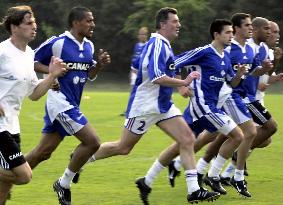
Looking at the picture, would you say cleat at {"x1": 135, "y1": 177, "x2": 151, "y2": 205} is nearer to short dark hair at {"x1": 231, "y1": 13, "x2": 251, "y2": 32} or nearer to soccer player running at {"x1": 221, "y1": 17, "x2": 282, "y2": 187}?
soccer player running at {"x1": 221, "y1": 17, "x2": 282, "y2": 187}

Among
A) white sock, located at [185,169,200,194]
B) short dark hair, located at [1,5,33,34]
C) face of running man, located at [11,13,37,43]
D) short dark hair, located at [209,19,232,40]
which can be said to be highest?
short dark hair, located at [1,5,33,34]

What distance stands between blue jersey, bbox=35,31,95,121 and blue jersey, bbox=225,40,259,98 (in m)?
2.11

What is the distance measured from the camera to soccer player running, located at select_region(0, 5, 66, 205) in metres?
7.09

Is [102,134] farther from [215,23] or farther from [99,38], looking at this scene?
[99,38]

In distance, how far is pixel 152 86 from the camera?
860cm

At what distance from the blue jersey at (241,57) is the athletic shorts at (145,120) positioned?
5.15ft

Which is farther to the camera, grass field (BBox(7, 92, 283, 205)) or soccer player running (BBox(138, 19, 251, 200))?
soccer player running (BBox(138, 19, 251, 200))

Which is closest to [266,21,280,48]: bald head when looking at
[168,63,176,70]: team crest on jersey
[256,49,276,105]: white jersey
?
[256,49,276,105]: white jersey

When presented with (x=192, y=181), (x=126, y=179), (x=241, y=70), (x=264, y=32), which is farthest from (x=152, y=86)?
(x=264, y=32)

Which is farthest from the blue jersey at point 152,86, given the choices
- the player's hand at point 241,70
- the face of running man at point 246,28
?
the face of running man at point 246,28

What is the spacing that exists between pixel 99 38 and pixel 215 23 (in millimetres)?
42704

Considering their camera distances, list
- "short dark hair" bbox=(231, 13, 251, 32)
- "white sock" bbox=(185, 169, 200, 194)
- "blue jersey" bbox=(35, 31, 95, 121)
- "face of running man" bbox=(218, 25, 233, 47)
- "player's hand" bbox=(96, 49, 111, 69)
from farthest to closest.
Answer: "short dark hair" bbox=(231, 13, 251, 32) < "face of running man" bbox=(218, 25, 233, 47) < "player's hand" bbox=(96, 49, 111, 69) < "blue jersey" bbox=(35, 31, 95, 121) < "white sock" bbox=(185, 169, 200, 194)

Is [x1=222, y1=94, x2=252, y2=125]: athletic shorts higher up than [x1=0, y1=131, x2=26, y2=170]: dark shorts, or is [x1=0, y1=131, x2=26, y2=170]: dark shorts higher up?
[x1=0, y1=131, x2=26, y2=170]: dark shorts

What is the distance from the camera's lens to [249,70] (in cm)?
1012
